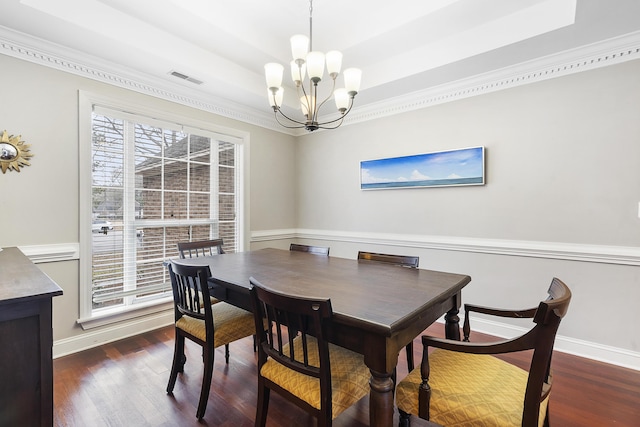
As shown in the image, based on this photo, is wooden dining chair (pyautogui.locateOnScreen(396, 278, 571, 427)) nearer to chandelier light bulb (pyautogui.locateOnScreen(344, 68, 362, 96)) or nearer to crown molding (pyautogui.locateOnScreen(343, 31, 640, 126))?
chandelier light bulb (pyautogui.locateOnScreen(344, 68, 362, 96))

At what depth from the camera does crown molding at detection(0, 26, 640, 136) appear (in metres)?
2.31

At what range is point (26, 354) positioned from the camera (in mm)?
1149

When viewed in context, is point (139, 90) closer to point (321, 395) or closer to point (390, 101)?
point (390, 101)

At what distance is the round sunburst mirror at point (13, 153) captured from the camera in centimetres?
224

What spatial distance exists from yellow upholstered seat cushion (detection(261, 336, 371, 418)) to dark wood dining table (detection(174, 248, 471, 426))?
0.16 meters

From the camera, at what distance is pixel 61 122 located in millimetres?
2490

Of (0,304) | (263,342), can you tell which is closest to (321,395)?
(263,342)

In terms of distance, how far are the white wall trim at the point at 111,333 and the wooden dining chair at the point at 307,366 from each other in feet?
6.70

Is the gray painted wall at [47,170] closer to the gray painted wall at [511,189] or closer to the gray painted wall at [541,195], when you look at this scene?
the gray painted wall at [511,189]

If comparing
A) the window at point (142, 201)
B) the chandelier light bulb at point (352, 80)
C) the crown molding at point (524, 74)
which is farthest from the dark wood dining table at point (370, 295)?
the crown molding at point (524, 74)

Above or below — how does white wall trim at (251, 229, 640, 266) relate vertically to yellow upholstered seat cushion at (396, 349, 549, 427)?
above

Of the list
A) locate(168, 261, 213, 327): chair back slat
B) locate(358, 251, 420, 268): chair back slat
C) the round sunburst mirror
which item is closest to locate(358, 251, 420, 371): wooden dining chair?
locate(358, 251, 420, 268): chair back slat

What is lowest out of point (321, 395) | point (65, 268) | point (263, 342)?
point (321, 395)

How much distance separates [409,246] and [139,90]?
3252 mm
